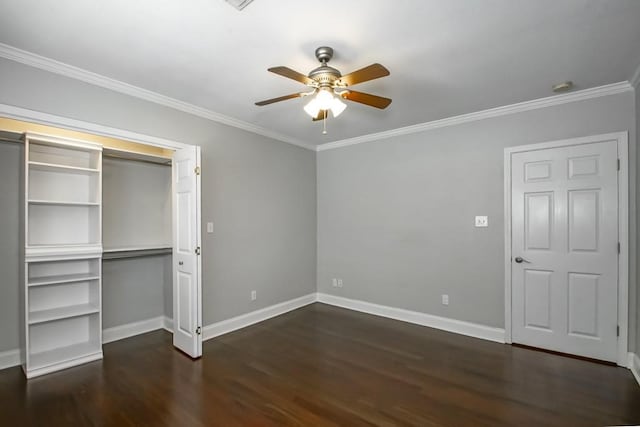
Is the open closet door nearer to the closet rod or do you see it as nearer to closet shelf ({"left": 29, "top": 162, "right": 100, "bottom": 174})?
the closet rod

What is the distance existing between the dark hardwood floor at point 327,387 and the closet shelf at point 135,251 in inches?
38.5

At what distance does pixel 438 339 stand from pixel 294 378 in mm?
1818

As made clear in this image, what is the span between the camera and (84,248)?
9.78ft

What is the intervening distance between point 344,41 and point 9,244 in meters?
3.48

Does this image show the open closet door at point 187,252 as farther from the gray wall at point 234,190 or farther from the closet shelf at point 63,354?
the closet shelf at point 63,354

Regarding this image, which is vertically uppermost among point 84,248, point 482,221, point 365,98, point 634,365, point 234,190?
point 365,98

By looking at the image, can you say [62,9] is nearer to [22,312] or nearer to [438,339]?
[22,312]

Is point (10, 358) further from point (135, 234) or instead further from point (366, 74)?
point (366, 74)

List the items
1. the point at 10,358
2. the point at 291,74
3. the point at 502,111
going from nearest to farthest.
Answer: the point at 291,74, the point at 10,358, the point at 502,111

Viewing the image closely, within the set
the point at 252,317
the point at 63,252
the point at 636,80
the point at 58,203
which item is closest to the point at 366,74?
the point at 636,80

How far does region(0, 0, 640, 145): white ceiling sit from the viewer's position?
180 cm

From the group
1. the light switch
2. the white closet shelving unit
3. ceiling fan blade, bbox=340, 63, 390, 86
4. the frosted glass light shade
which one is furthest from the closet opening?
the light switch

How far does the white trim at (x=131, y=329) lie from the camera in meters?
3.44

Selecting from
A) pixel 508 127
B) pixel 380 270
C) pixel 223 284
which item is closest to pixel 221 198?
pixel 223 284
